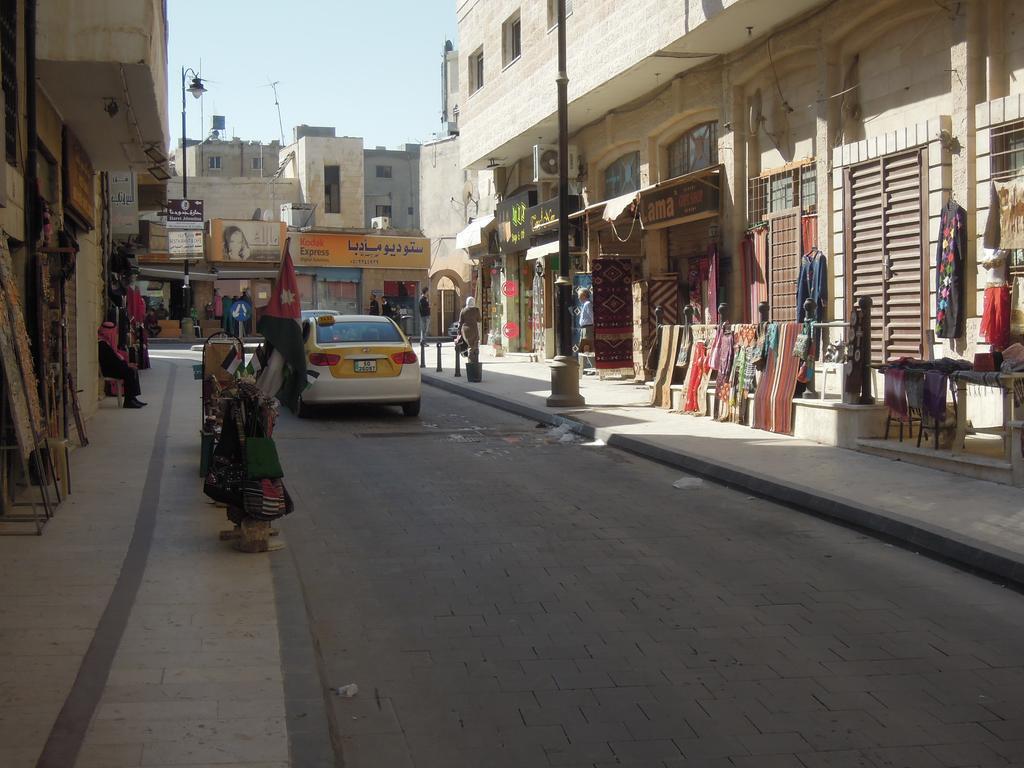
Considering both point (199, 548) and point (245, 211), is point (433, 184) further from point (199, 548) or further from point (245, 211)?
point (199, 548)

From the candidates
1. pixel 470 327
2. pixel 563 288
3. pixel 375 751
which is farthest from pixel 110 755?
pixel 470 327

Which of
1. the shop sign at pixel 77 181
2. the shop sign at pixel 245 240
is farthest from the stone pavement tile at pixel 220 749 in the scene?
the shop sign at pixel 245 240

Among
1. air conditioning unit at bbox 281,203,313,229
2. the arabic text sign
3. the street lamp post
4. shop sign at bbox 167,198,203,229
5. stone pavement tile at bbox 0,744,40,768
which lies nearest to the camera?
stone pavement tile at bbox 0,744,40,768

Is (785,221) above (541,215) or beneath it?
beneath

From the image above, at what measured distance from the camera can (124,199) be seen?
2178 cm

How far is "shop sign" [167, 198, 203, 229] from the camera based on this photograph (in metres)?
39.5

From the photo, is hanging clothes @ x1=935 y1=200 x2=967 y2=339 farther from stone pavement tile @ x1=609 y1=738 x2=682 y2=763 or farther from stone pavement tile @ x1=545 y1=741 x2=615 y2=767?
stone pavement tile @ x1=545 y1=741 x2=615 y2=767

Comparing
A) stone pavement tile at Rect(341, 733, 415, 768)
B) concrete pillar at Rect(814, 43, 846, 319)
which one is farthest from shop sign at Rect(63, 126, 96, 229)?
concrete pillar at Rect(814, 43, 846, 319)

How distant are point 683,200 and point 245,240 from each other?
33.1 m

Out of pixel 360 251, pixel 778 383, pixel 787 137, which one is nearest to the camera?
pixel 778 383

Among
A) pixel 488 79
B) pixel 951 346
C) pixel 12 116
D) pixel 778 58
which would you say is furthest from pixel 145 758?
pixel 488 79

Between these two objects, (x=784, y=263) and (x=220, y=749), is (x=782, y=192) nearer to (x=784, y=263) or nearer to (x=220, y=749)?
(x=784, y=263)

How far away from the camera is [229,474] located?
7754mm

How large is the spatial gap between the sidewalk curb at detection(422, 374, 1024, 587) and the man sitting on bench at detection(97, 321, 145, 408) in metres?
7.52
